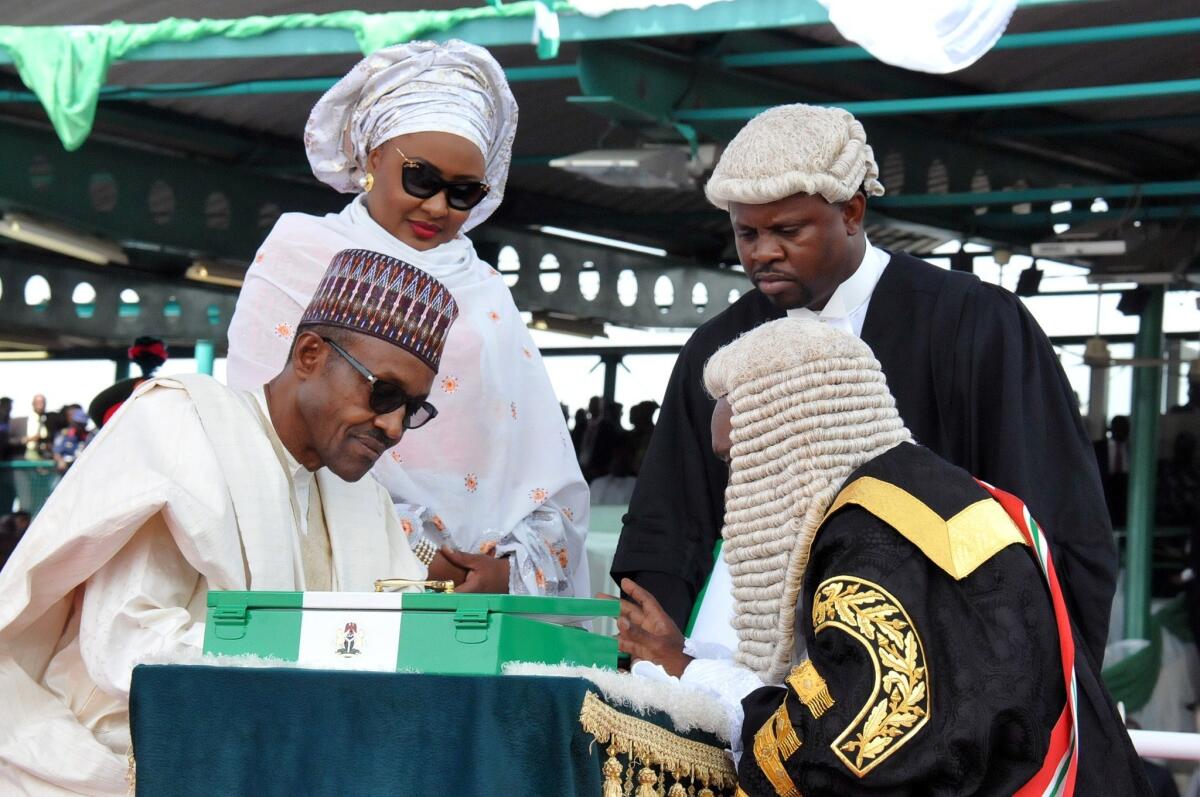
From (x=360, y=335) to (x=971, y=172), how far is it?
773 centimetres

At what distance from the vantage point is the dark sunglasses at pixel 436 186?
157 inches

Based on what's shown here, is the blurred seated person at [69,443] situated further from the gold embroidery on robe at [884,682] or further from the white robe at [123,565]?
the gold embroidery on robe at [884,682]

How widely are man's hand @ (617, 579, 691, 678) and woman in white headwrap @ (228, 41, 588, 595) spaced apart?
2.42 ft

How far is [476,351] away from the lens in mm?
4172

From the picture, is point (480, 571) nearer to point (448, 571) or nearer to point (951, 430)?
point (448, 571)

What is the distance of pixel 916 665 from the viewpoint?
2.55 metres

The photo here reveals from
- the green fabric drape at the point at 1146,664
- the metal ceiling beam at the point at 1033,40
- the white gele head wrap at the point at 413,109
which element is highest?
the metal ceiling beam at the point at 1033,40

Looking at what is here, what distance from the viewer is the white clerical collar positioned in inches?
149

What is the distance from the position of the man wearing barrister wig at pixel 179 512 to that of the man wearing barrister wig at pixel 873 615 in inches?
25.2

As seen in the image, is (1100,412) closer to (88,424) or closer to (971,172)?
(971,172)

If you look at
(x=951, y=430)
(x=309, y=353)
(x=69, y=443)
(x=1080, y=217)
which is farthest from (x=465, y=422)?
(x=1080, y=217)

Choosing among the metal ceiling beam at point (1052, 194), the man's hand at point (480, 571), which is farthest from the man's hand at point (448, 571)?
the metal ceiling beam at point (1052, 194)

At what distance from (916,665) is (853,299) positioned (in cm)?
140

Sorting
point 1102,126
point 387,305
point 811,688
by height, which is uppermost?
point 1102,126
